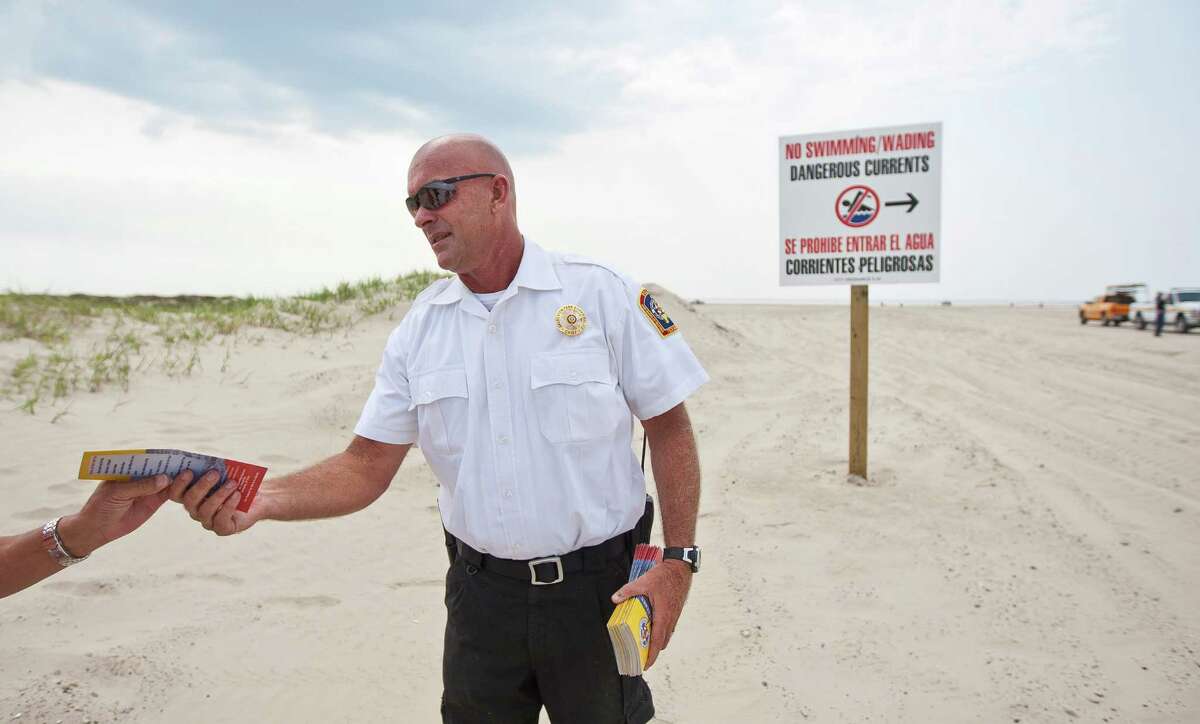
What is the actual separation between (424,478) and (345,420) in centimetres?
139

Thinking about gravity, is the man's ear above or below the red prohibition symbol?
below

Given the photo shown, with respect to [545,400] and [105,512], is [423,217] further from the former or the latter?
[105,512]


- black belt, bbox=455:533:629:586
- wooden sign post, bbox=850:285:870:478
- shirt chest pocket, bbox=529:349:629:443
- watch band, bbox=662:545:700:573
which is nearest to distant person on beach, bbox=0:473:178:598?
black belt, bbox=455:533:629:586

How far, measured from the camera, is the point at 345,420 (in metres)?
7.48

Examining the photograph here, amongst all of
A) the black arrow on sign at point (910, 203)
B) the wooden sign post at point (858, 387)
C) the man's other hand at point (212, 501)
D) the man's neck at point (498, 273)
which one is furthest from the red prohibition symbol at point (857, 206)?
the man's other hand at point (212, 501)

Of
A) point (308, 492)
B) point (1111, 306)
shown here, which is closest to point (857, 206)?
point (308, 492)

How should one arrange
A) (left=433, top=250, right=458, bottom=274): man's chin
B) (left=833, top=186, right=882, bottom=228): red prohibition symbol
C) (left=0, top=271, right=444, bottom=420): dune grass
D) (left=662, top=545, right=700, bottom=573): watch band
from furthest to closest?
(left=0, top=271, right=444, bottom=420): dune grass < (left=833, top=186, right=882, bottom=228): red prohibition symbol < (left=433, top=250, right=458, bottom=274): man's chin < (left=662, top=545, right=700, bottom=573): watch band

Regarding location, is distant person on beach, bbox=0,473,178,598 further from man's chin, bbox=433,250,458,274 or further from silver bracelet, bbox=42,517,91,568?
man's chin, bbox=433,250,458,274

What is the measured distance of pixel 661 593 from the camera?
2113 millimetres

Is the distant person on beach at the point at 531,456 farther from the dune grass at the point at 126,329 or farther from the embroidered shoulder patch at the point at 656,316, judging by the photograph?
the dune grass at the point at 126,329

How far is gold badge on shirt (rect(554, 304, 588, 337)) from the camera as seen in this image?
2.25 m

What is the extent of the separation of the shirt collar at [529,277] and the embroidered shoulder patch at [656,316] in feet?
0.81

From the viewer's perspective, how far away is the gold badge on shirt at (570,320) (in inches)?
88.7

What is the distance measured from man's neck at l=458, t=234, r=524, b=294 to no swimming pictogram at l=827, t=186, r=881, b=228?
480 cm
